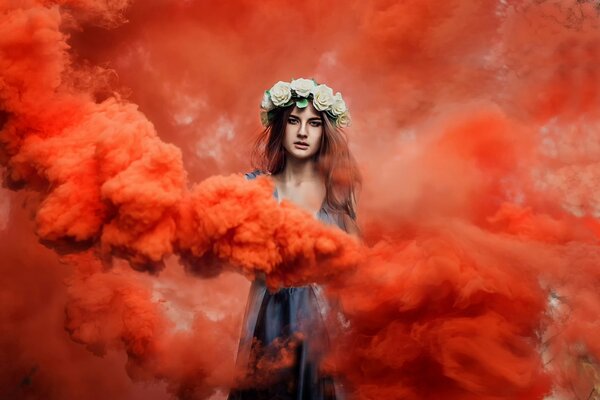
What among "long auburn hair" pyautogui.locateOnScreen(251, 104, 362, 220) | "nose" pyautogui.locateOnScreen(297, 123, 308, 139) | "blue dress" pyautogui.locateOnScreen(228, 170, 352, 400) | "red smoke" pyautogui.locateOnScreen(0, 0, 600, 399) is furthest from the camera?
"long auburn hair" pyautogui.locateOnScreen(251, 104, 362, 220)

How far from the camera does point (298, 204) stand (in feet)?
14.6

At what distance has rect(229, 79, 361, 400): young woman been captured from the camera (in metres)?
4.21

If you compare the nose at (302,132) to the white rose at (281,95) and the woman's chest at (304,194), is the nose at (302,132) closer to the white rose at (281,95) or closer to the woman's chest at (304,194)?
the white rose at (281,95)

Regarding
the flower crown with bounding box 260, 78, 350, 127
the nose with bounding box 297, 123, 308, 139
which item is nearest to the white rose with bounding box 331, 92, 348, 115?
the flower crown with bounding box 260, 78, 350, 127

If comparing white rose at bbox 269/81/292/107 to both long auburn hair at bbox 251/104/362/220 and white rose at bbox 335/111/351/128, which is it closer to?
long auburn hair at bbox 251/104/362/220

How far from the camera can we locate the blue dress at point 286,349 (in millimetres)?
4207

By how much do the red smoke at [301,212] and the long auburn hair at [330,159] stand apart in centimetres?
27

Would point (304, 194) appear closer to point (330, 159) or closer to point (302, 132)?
point (330, 159)

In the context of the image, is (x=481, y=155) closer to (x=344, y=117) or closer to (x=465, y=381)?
(x=344, y=117)

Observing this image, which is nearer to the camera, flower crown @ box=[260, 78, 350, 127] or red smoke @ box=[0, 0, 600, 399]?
red smoke @ box=[0, 0, 600, 399]

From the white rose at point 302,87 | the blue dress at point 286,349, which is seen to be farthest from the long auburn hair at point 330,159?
the blue dress at point 286,349

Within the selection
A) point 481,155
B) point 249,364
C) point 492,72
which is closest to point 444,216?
point 481,155

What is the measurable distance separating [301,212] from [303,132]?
55 centimetres

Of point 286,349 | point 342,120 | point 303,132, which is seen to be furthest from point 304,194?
point 286,349
